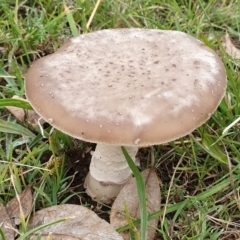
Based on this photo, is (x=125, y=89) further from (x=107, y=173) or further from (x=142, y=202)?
(x=107, y=173)

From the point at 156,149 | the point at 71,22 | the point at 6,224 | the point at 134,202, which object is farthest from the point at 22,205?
the point at 71,22

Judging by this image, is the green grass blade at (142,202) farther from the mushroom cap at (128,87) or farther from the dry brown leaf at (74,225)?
the mushroom cap at (128,87)

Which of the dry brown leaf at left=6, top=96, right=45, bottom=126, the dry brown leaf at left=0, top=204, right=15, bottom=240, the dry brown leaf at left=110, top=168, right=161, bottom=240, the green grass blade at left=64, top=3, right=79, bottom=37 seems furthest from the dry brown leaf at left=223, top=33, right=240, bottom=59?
the dry brown leaf at left=0, top=204, right=15, bottom=240

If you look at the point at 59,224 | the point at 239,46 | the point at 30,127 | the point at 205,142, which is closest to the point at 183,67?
the point at 205,142

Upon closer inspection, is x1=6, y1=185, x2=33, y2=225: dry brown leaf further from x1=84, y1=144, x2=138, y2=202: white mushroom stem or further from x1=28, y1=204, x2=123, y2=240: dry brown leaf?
x1=84, y1=144, x2=138, y2=202: white mushroom stem

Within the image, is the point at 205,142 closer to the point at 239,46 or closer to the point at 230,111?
the point at 230,111

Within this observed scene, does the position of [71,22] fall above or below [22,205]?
above

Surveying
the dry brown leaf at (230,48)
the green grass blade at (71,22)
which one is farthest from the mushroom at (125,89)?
the dry brown leaf at (230,48)
